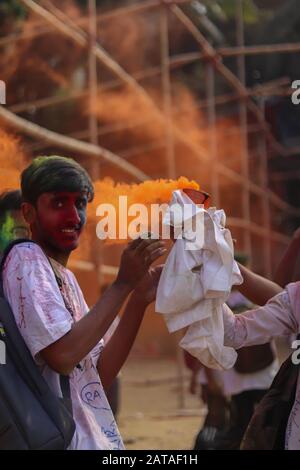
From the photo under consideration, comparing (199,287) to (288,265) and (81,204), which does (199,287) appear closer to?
(81,204)

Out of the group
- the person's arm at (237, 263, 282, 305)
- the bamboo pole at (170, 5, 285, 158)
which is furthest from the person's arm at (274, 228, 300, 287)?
the bamboo pole at (170, 5, 285, 158)

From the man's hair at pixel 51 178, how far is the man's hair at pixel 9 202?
0.75 metres

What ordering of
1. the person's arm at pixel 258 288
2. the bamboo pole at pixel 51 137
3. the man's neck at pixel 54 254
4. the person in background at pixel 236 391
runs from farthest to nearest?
1. the bamboo pole at pixel 51 137
2. the person in background at pixel 236 391
3. the person's arm at pixel 258 288
4. the man's neck at pixel 54 254

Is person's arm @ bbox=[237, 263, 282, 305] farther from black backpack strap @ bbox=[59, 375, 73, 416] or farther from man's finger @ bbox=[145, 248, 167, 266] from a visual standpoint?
black backpack strap @ bbox=[59, 375, 73, 416]

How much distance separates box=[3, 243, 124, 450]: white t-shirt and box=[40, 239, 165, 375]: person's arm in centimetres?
3

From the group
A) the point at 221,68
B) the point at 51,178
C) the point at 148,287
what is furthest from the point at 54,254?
the point at 221,68

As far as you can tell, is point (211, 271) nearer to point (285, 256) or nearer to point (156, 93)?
point (285, 256)

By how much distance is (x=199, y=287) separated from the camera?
2.11 meters

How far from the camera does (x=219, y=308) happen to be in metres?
2.16

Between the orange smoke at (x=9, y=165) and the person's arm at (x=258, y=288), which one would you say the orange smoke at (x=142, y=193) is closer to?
the person's arm at (x=258, y=288)

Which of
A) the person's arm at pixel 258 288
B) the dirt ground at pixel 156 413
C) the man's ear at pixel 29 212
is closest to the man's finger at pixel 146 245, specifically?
the man's ear at pixel 29 212

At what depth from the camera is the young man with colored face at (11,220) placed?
2.97 metres
